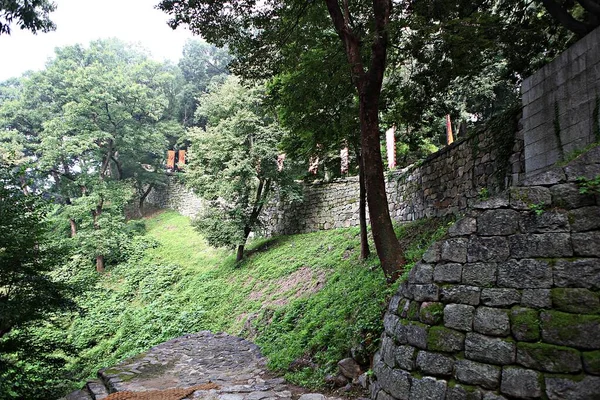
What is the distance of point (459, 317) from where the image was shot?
284cm

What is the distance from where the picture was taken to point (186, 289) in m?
13.8

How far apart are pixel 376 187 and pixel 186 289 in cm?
1076

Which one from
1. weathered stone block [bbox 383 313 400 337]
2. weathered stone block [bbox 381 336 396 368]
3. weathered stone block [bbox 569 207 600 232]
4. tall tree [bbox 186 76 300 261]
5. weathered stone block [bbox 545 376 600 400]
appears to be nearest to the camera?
weathered stone block [bbox 545 376 600 400]

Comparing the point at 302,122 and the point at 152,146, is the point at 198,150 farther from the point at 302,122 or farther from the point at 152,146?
the point at 152,146

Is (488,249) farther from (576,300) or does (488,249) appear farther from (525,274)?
(576,300)

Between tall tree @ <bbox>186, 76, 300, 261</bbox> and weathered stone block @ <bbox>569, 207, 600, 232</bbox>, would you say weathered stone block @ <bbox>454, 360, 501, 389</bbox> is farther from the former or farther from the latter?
tall tree @ <bbox>186, 76, 300, 261</bbox>

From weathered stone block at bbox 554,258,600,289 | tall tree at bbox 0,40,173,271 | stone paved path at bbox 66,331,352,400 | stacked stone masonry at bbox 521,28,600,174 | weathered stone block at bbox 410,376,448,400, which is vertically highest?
tall tree at bbox 0,40,173,271

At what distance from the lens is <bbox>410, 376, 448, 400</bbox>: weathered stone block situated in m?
2.79

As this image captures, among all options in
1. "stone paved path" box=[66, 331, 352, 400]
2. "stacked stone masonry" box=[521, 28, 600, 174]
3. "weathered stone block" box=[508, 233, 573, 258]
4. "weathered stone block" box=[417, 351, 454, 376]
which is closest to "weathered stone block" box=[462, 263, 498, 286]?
"weathered stone block" box=[508, 233, 573, 258]

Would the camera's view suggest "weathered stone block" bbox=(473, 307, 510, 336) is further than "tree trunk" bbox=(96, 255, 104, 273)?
No

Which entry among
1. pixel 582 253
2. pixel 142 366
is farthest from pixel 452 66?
pixel 142 366

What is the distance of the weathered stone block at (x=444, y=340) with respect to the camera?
9.19 ft

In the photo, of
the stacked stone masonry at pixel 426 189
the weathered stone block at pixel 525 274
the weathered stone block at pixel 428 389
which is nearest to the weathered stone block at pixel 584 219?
the weathered stone block at pixel 525 274

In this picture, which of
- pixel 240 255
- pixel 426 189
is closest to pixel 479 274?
pixel 426 189
